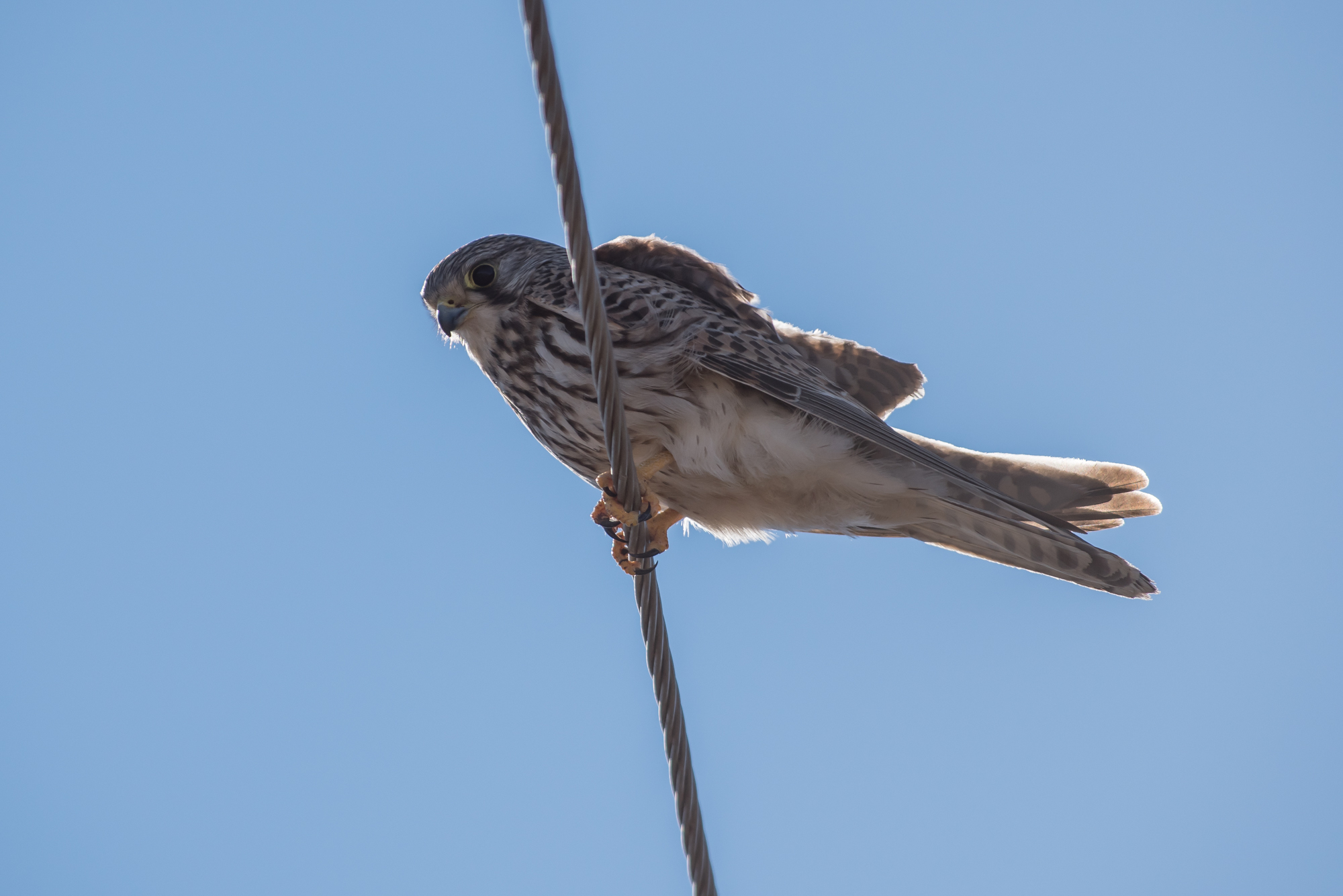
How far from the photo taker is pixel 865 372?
4184mm

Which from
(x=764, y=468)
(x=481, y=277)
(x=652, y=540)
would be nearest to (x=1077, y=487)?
(x=764, y=468)

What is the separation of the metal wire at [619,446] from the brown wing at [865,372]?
1.68 metres

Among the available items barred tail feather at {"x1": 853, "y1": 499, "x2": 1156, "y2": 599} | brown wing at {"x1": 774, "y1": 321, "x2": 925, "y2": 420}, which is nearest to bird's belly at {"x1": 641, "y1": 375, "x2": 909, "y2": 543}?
barred tail feather at {"x1": 853, "y1": 499, "x2": 1156, "y2": 599}

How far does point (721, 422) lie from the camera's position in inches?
134

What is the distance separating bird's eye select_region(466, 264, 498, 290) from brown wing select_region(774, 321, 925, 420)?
3.64ft

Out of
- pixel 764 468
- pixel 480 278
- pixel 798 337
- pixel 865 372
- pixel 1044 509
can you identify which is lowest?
pixel 1044 509

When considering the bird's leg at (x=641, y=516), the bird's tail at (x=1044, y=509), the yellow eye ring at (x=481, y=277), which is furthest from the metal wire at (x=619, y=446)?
the yellow eye ring at (x=481, y=277)

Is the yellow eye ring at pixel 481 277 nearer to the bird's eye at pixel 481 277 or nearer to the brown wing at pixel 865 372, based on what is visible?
the bird's eye at pixel 481 277

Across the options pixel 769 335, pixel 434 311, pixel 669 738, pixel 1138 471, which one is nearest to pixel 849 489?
pixel 769 335

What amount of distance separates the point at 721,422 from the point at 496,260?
113 centimetres

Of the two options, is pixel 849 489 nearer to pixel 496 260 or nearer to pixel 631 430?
pixel 631 430

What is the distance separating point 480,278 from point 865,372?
60.0 inches

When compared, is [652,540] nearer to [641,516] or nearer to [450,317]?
[641,516]

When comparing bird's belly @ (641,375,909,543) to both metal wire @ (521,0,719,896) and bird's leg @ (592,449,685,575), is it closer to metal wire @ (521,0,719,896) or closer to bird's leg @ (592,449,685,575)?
bird's leg @ (592,449,685,575)
